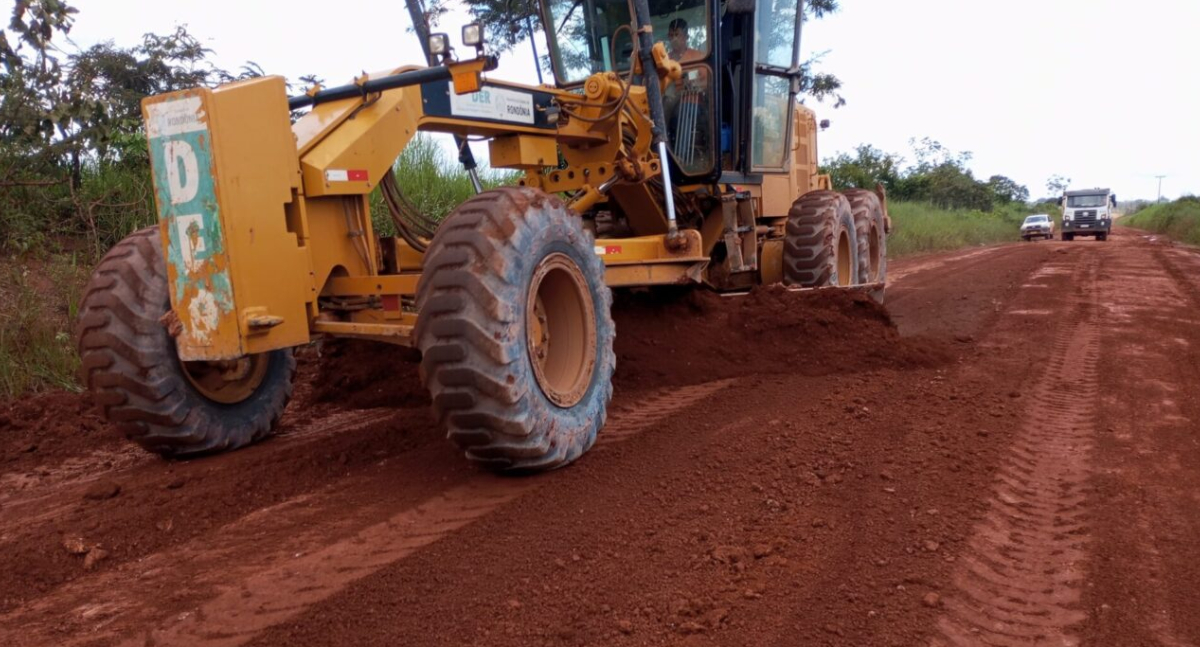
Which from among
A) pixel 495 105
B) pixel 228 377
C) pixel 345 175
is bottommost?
pixel 228 377

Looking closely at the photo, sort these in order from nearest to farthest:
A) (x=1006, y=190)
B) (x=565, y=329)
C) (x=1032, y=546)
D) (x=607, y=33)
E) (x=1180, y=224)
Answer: (x=1032, y=546)
(x=565, y=329)
(x=607, y=33)
(x=1180, y=224)
(x=1006, y=190)

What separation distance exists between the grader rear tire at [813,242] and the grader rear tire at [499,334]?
12.7 ft

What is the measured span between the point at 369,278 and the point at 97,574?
67.6 inches

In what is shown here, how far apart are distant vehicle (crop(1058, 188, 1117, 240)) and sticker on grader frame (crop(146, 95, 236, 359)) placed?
38913mm

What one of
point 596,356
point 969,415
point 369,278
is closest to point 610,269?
point 596,356

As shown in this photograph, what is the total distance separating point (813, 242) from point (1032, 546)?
473cm

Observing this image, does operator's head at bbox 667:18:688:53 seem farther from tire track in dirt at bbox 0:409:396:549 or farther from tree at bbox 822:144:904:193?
tree at bbox 822:144:904:193

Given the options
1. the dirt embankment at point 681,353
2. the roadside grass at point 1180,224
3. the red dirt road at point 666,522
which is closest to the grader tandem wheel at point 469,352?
the red dirt road at point 666,522

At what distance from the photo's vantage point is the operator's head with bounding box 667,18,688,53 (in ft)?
24.1

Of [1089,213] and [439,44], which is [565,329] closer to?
[439,44]

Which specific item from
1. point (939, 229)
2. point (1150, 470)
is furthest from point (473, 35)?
point (939, 229)

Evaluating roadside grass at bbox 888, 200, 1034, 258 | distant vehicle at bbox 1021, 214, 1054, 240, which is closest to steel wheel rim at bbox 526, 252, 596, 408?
roadside grass at bbox 888, 200, 1034, 258

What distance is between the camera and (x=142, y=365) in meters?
4.32

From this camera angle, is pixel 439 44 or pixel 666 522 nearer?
pixel 666 522
